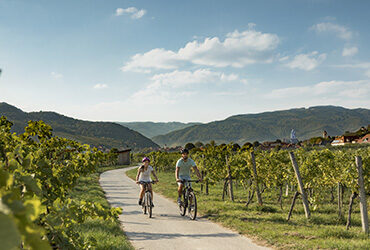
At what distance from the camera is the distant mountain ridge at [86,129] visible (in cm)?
12455

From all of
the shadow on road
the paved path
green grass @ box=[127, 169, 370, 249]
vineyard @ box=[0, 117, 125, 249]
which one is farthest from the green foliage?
vineyard @ box=[0, 117, 125, 249]

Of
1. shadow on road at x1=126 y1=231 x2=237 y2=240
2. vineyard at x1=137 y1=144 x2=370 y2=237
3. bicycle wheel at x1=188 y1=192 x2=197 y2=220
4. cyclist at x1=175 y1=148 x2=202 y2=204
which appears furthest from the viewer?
cyclist at x1=175 y1=148 x2=202 y2=204

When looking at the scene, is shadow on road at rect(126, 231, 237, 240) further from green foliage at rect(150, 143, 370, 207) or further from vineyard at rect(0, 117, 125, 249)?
green foliage at rect(150, 143, 370, 207)

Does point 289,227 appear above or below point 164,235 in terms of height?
above

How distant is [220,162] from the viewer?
14508 mm

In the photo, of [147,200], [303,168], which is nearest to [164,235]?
[147,200]

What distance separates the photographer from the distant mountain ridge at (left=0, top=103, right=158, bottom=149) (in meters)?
125

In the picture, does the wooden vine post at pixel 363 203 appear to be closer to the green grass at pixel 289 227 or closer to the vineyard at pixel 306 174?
the vineyard at pixel 306 174

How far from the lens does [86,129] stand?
470 ft

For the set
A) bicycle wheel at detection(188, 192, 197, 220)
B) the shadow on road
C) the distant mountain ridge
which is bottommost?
the shadow on road

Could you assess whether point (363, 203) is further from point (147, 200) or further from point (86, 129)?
point (86, 129)

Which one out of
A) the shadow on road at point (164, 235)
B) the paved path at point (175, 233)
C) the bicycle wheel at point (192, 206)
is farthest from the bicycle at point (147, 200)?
the shadow on road at point (164, 235)

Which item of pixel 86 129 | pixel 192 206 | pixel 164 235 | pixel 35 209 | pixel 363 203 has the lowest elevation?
pixel 164 235

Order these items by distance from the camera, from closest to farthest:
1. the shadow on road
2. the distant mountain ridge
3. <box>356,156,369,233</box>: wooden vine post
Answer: the shadow on road, <box>356,156,369,233</box>: wooden vine post, the distant mountain ridge
